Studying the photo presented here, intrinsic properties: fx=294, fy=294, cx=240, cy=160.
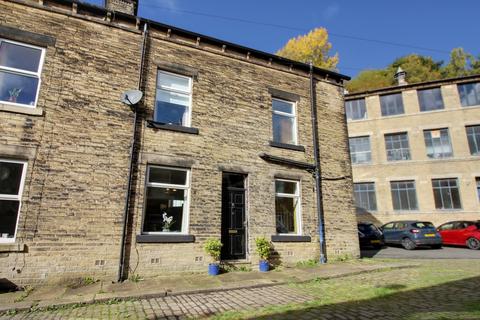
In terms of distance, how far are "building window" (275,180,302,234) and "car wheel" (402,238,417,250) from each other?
861 cm

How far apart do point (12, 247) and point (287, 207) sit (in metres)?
7.79

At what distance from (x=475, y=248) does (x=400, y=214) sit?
7560 mm

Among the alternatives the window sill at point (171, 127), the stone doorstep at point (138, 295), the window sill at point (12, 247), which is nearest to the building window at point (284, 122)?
the window sill at point (171, 127)

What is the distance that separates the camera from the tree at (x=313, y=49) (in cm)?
3241

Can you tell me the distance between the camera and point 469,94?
2239 cm

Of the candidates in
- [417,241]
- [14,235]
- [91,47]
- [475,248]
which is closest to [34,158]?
[14,235]

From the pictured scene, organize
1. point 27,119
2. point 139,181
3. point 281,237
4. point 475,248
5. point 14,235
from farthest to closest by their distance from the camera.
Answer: point 475,248
point 281,237
point 139,181
point 27,119
point 14,235

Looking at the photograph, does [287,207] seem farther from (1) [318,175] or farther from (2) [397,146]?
(2) [397,146]

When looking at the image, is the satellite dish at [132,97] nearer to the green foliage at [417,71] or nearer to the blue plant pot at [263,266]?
the blue plant pot at [263,266]

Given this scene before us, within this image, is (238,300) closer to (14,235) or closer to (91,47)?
(14,235)

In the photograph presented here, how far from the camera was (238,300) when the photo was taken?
6027 mm

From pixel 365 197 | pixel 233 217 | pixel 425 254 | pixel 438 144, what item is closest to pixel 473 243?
pixel 425 254

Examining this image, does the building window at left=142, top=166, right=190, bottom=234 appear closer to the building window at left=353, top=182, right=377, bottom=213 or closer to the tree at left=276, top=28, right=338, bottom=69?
the building window at left=353, top=182, right=377, bottom=213

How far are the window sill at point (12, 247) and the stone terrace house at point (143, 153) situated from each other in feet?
0.08
